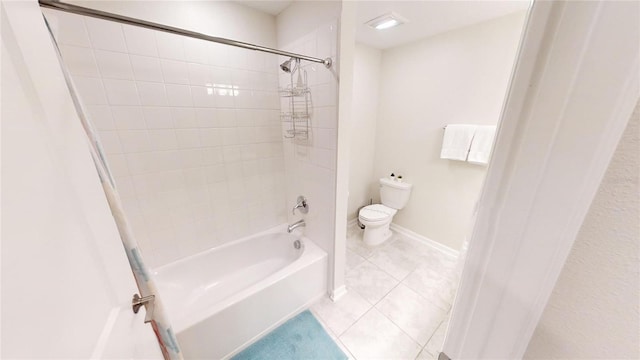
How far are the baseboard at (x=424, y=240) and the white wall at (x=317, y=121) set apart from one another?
4.30 feet

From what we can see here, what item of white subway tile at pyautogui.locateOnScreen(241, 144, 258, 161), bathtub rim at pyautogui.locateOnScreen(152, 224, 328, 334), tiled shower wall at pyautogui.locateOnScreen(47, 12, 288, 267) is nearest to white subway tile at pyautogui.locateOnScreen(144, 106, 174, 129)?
tiled shower wall at pyautogui.locateOnScreen(47, 12, 288, 267)

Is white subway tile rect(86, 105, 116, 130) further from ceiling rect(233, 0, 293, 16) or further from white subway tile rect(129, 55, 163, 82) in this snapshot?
ceiling rect(233, 0, 293, 16)

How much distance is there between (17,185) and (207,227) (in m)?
1.55

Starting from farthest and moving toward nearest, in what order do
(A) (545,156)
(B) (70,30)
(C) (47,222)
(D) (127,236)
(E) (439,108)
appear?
1. (E) (439,108)
2. (B) (70,30)
3. (D) (127,236)
4. (C) (47,222)
5. (A) (545,156)

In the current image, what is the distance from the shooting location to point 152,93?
1367 millimetres

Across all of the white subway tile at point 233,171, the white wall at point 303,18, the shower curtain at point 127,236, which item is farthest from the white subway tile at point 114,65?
the white wall at point 303,18

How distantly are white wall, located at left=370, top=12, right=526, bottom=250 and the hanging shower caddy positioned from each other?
1228 millimetres

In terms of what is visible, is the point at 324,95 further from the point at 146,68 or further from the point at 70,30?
the point at 70,30

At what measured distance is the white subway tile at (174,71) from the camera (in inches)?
54.3

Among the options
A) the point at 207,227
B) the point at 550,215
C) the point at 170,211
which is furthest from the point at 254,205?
the point at 550,215

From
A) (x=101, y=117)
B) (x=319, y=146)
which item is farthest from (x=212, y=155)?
(x=319, y=146)

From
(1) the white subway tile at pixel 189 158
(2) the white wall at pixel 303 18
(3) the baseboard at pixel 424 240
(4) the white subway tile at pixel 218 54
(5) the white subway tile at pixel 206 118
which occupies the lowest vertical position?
(3) the baseboard at pixel 424 240

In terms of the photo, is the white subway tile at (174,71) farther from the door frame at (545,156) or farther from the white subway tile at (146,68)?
the door frame at (545,156)

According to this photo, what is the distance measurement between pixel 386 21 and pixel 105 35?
1.86 m
